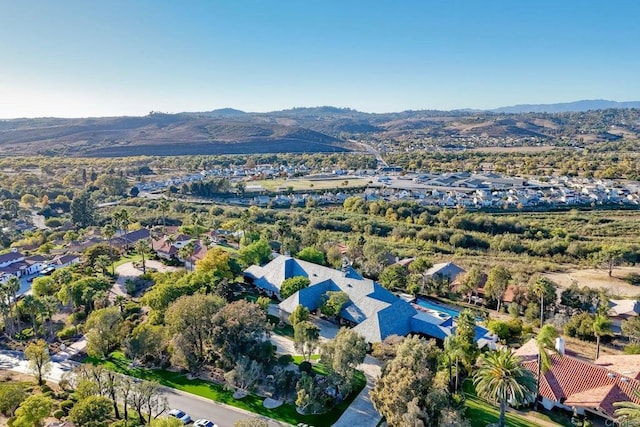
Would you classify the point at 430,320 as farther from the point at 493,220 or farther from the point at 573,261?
the point at 493,220

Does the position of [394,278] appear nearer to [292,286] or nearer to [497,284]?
[497,284]

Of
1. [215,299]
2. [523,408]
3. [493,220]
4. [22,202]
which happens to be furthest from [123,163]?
[523,408]

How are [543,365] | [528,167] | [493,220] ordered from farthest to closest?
[528,167]
[493,220]
[543,365]

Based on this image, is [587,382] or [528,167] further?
[528,167]

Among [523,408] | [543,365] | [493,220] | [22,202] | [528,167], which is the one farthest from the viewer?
[528,167]

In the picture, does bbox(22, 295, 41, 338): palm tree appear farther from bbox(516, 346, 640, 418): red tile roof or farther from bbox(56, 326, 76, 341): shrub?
bbox(516, 346, 640, 418): red tile roof

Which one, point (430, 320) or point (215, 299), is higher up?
point (215, 299)

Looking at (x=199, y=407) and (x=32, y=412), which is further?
(x=199, y=407)

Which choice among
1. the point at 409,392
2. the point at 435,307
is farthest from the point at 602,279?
the point at 409,392
